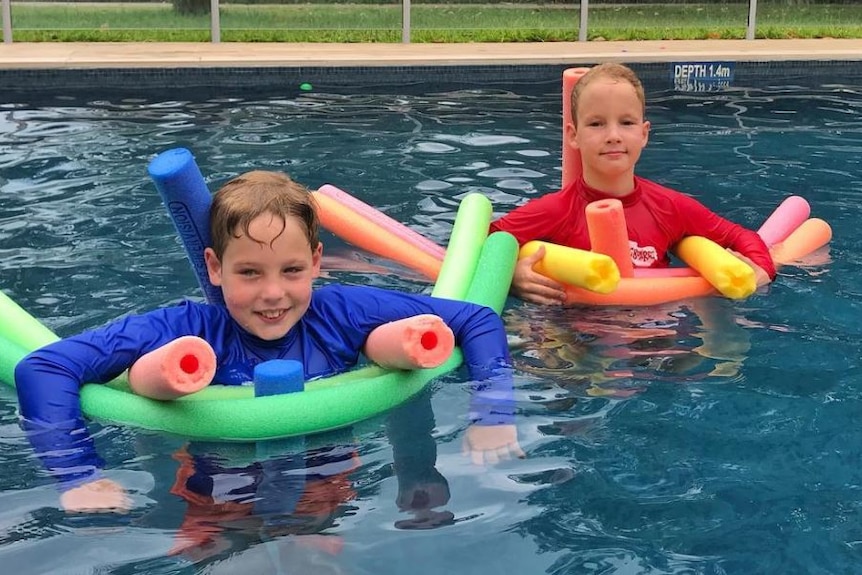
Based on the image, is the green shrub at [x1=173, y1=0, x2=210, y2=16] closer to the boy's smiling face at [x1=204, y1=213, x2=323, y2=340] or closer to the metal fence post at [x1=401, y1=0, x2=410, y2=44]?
the metal fence post at [x1=401, y1=0, x2=410, y2=44]

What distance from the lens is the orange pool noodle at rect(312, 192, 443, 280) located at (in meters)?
5.35

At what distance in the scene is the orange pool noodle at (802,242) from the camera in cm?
545

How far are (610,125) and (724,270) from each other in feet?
2.52

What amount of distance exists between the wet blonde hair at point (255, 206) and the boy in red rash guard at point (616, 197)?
1468mm

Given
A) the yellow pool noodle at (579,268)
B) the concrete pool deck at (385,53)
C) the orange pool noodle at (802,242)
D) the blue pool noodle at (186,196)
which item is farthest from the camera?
the concrete pool deck at (385,53)

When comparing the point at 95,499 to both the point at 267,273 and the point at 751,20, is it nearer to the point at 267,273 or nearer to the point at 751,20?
the point at 267,273

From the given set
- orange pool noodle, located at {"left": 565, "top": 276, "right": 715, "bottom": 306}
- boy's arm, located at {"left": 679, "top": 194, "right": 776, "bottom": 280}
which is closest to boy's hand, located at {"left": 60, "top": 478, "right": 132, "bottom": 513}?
orange pool noodle, located at {"left": 565, "top": 276, "right": 715, "bottom": 306}

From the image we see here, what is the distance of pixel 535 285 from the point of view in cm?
475

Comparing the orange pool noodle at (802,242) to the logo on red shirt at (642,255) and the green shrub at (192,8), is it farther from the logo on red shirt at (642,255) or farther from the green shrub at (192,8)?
the green shrub at (192,8)

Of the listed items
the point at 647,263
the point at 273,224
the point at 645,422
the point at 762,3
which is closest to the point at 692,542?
the point at 645,422

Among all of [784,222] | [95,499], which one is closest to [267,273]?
[95,499]

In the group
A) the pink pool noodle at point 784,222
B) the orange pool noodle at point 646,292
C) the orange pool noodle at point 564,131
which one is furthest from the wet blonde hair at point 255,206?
the pink pool noodle at point 784,222

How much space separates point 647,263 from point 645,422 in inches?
57.7

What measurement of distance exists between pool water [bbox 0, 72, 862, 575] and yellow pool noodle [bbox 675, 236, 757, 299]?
0.11m
